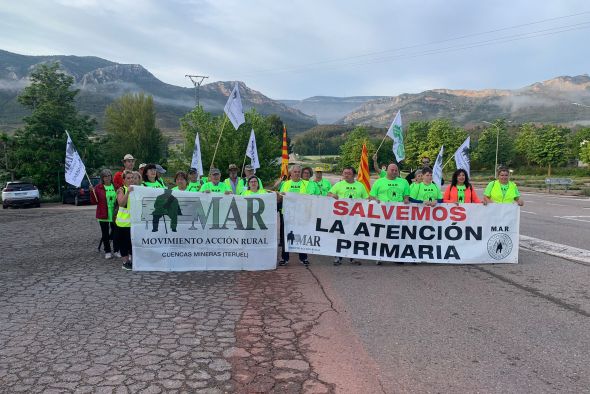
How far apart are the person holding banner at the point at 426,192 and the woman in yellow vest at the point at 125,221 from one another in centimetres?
525

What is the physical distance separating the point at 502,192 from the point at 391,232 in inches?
94.0

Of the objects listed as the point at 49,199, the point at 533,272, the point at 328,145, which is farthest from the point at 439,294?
the point at 328,145

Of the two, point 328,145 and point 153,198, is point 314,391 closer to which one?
point 153,198

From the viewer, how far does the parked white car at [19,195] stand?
2241cm

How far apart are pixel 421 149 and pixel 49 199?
2602 inches

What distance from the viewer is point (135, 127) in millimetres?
58094

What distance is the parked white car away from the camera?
22406 mm

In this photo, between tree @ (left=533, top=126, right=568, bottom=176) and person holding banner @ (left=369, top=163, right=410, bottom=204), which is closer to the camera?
person holding banner @ (left=369, top=163, right=410, bottom=204)

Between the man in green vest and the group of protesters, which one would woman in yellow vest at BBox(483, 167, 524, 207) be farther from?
the man in green vest

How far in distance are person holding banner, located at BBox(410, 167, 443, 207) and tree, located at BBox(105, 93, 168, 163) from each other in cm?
5353

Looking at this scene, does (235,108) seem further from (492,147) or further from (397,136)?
(492,147)

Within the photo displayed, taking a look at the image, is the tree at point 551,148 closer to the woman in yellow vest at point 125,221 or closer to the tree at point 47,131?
the tree at point 47,131

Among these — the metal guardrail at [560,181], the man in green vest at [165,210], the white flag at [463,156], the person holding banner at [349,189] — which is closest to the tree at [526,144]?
the metal guardrail at [560,181]

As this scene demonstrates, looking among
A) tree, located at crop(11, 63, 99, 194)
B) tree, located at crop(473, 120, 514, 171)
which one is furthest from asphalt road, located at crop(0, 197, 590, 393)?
tree, located at crop(473, 120, 514, 171)
